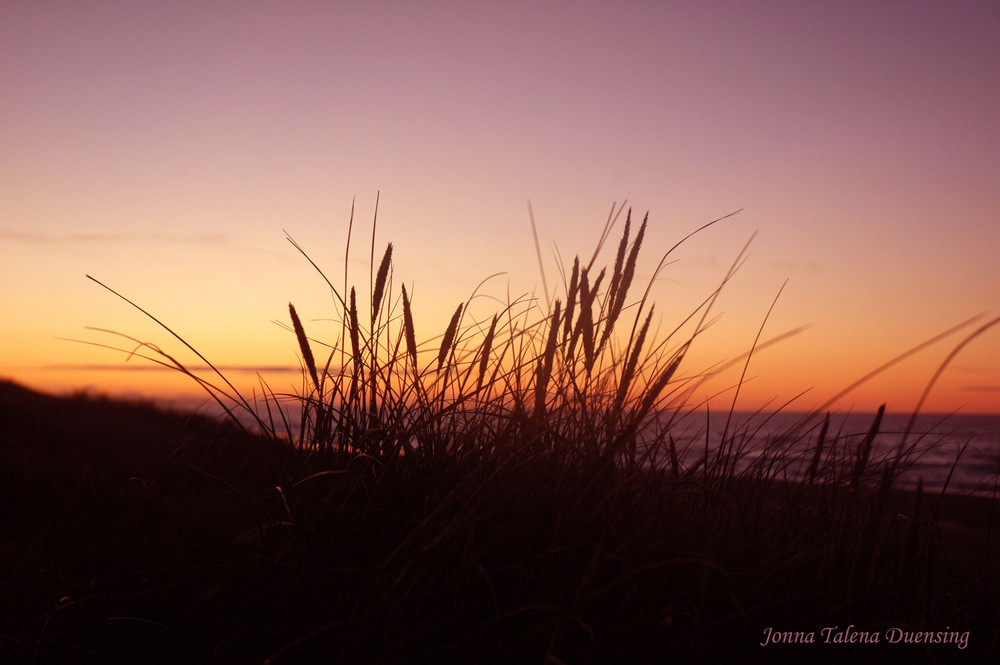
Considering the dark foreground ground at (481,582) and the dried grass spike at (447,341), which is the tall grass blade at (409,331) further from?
the dark foreground ground at (481,582)

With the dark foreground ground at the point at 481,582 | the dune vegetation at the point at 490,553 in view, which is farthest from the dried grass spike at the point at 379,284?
the dark foreground ground at the point at 481,582

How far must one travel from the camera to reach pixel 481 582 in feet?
4.82

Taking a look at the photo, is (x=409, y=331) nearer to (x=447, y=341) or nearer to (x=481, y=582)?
(x=447, y=341)

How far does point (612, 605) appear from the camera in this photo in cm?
139

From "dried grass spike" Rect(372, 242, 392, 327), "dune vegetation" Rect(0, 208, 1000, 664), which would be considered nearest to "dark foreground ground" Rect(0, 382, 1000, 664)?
"dune vegetation" Rect(0, 208, 1000, 664)

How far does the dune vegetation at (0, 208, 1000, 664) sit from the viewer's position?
4.37ft

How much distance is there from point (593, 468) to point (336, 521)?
0.64 m

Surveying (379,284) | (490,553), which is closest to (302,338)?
(379,284)

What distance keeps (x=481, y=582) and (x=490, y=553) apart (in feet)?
0.23

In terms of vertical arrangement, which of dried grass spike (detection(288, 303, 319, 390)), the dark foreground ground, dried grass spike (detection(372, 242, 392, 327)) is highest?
dried grass spike (detection(372, 242, 392, 327))

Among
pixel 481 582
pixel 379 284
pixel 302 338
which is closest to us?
pixel 481 582

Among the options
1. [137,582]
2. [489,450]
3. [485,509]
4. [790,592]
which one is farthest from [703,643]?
[137,582]

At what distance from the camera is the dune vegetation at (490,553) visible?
1.33 metres

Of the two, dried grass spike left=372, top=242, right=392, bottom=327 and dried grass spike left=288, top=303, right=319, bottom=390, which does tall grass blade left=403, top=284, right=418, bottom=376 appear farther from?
dried grass spike left=288, top=303, right=319, bottom=390
